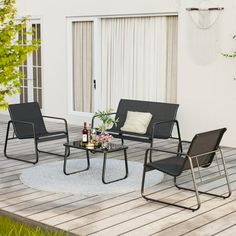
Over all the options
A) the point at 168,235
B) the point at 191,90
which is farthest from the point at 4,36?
the point at 191,90

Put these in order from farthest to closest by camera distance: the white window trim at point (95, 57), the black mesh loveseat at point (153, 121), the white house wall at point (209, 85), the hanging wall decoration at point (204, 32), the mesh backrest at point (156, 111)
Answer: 1. the white window trim at point (95, 57)
2. the hanging wall decoration at point (204, 32)
3. the white house wall at point (209, 85)
4. the mesh backrest at point (156, 111)
5. the black mesh loveseat at point (153, 121)

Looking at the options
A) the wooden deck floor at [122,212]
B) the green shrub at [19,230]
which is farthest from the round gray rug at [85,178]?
the green shrub at [19,230]

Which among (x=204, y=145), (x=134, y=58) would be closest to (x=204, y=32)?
(x=134, y=58)

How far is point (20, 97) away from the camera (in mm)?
12828

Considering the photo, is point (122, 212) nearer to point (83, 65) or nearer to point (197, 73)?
point (197, 73)

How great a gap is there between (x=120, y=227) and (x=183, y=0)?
5.39 m

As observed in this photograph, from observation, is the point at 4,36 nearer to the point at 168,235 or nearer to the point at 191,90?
the point at 168,235

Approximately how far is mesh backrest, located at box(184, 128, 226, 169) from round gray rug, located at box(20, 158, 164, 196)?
82 centimetres

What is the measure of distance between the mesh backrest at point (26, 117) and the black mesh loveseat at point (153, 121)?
0.86 meters

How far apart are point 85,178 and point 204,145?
5.57 feet

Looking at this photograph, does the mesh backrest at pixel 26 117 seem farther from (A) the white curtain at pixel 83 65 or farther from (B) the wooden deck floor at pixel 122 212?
(A) the white curtain at pixel 83 65

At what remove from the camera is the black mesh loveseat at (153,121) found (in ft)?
26.4

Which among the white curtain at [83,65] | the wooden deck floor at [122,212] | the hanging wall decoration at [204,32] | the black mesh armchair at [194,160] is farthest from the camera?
the white curtain at [83,65]

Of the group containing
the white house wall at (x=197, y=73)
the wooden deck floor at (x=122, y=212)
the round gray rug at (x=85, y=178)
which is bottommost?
the wooden deck floor at (x=122, y=212)
